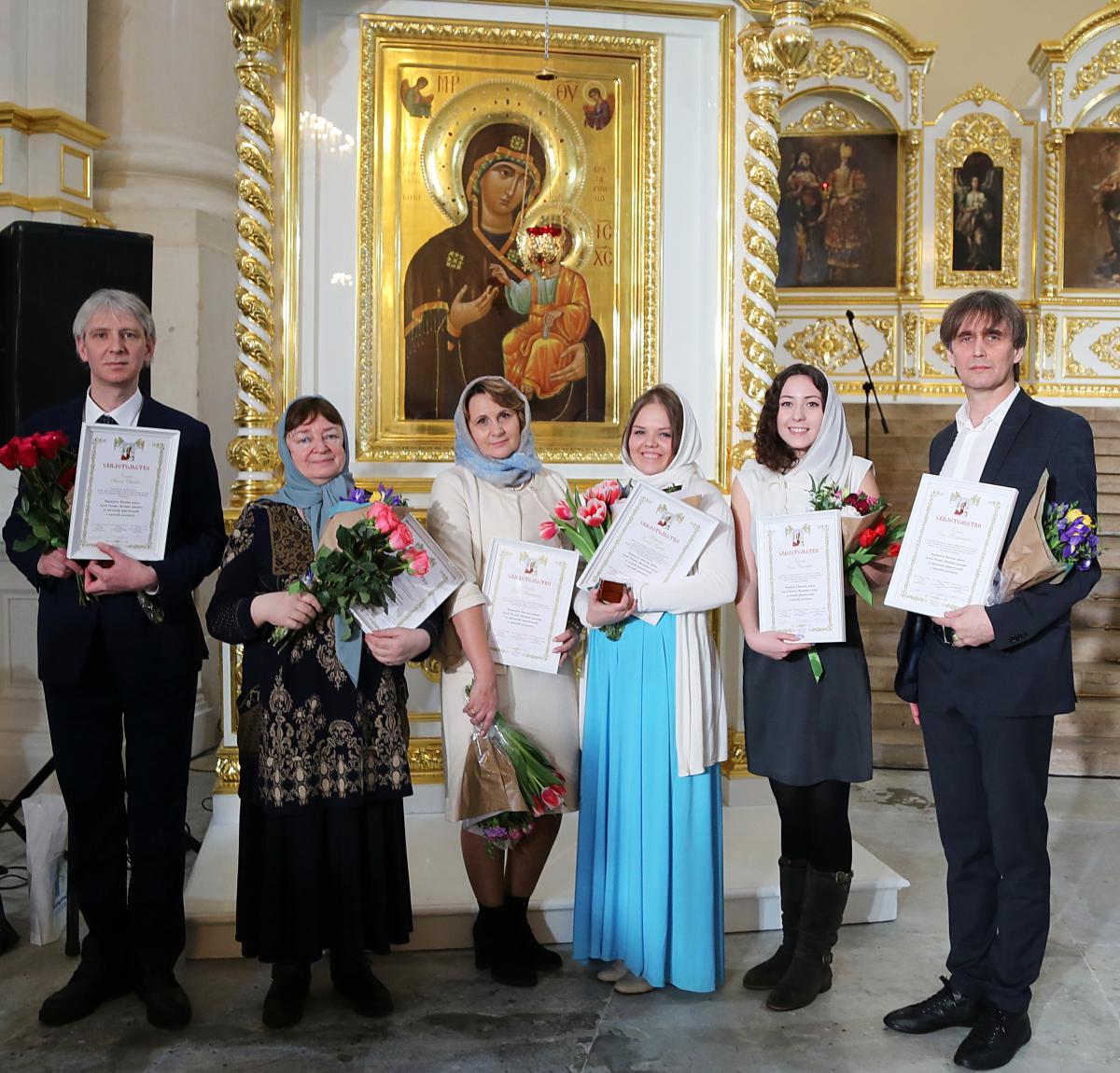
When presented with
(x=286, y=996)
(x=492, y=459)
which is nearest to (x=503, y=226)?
(x=492, y=459)

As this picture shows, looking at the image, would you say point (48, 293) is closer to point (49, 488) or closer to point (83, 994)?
point (49, 488)

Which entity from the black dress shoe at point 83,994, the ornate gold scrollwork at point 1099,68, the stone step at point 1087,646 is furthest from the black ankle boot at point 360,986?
the ornate gold scrollwork at point 1099,68

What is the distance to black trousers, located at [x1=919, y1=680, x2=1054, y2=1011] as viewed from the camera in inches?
126

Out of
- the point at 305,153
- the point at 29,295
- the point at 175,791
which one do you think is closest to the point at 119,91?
the point at 305,153

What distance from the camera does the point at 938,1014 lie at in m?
3.46

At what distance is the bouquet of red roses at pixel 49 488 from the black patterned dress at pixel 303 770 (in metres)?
0.46

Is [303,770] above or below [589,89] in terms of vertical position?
below

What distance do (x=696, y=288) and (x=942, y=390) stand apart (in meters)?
8.21

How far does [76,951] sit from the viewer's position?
412 centimetres

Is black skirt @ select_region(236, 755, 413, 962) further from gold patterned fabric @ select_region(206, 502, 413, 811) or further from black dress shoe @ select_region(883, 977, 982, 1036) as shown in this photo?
black dress shoe @ select_region(883, 977, 982, 1036)

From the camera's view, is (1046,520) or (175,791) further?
(175,791)

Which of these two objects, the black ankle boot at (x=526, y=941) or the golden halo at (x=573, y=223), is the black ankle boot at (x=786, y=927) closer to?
the black ankle boot at (x=526, y=941)

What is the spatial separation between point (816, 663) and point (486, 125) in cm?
313

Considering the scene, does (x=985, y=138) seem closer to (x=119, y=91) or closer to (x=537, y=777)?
(x=119, y=91)
